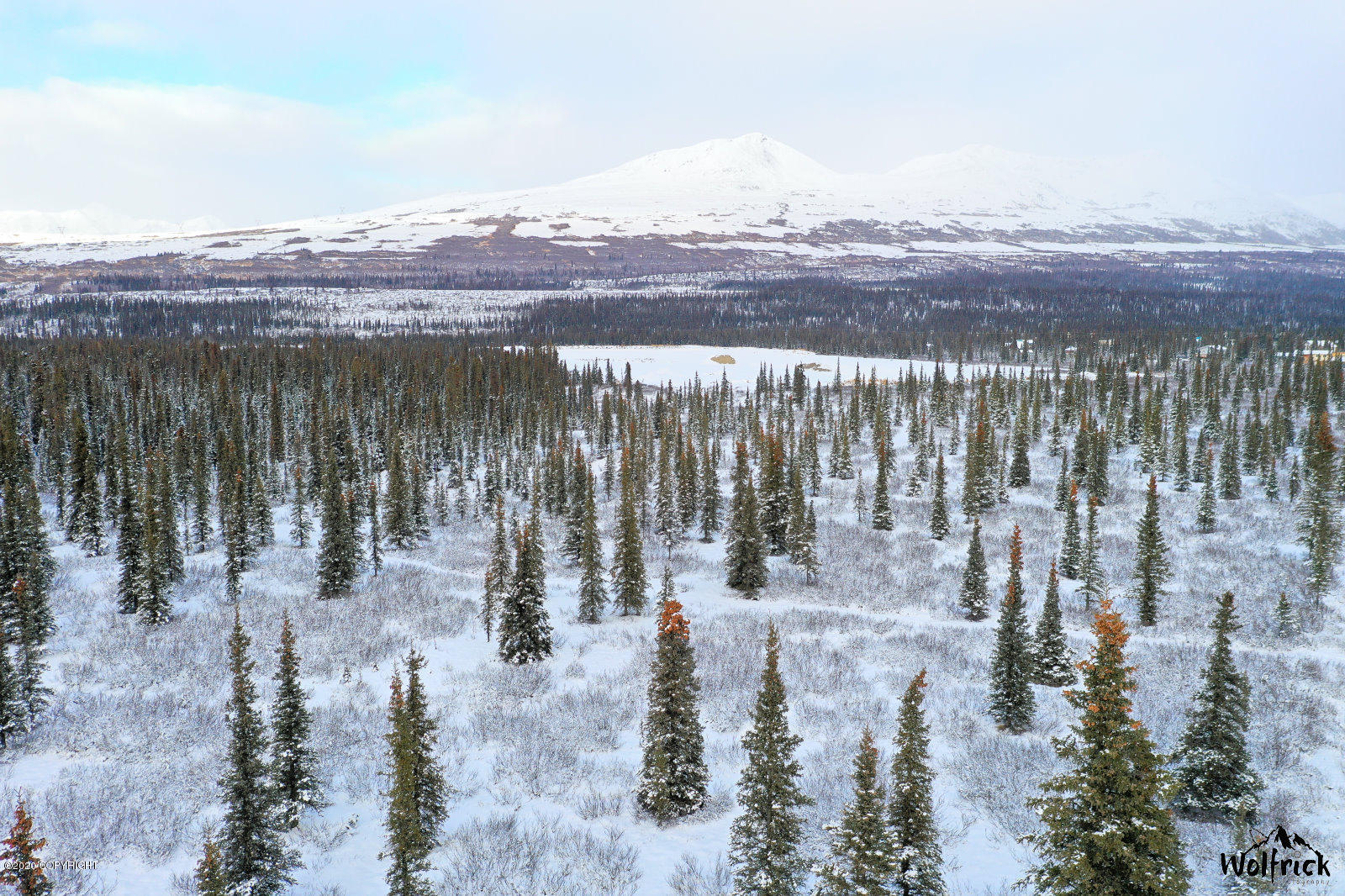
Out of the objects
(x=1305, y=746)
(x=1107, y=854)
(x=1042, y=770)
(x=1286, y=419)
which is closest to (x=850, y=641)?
(x=1042, y=770)

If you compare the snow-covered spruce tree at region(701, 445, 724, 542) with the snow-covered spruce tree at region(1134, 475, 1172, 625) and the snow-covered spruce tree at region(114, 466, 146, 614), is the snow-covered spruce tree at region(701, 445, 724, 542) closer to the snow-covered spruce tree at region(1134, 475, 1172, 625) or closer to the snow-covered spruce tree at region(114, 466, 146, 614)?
the snow-covered spruce tree at region(1134, 475, 1172, 625)

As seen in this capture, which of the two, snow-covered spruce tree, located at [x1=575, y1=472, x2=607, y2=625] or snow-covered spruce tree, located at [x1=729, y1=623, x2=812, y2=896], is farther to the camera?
snow-covered spruce tree, located at [x1=575, y1=472, x2=607, y2=625]

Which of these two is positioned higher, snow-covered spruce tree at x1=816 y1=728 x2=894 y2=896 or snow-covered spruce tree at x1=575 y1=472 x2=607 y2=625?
snow-covered spruce tree at x1=816 y1=728 x2=894 y2=896

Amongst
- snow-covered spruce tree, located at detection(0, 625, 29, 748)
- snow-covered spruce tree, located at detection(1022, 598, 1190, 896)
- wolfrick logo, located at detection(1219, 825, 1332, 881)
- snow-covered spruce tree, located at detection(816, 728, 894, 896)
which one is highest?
snow-covered spruce tree, located at detection(1022, 598, 1190, 896)

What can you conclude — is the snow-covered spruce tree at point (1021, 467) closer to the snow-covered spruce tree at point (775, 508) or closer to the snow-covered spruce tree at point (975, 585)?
the snow-covered spruce tree at point (775, 508)

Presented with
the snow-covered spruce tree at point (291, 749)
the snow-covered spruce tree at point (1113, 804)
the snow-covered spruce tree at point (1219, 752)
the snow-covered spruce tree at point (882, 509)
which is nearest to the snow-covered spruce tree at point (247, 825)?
the snow-covered spruce tree at point (291, 749)

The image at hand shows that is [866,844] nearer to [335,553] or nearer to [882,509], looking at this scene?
[335,553]

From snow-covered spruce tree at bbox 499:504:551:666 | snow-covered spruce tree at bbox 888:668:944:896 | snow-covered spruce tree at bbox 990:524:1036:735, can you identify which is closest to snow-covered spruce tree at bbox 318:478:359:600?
A: snow-covered spruce tree at bbox 499:504:551:666
